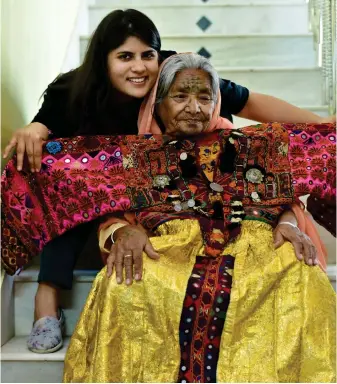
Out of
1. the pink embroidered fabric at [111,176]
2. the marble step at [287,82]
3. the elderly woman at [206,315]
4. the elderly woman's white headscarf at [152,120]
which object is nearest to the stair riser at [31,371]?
the elderly woman at [206,315]

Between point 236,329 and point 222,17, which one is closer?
point 236,329

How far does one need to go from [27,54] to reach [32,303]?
966 millimetres

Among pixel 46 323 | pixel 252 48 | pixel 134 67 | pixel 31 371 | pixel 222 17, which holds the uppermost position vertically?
pixel 222 17

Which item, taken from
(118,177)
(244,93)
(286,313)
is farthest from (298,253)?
(244,93)

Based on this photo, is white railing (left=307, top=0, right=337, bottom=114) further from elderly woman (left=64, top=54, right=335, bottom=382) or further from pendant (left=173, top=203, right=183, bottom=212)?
elderly woman (left=64, top=54, right=335, bottom=382)

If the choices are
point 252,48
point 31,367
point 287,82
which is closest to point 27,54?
point 31,367

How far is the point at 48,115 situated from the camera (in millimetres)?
2076

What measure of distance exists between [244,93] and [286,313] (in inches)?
36.5

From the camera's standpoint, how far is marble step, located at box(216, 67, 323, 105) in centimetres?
328

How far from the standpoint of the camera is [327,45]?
3082mm

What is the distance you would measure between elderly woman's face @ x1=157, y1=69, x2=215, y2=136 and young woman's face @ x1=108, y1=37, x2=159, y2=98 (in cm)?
15

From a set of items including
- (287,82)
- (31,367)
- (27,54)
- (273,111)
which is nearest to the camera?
(31,367)

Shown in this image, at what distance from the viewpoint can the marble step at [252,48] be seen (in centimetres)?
355

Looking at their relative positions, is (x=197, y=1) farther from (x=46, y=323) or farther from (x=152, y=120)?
(x=46, y=323)
